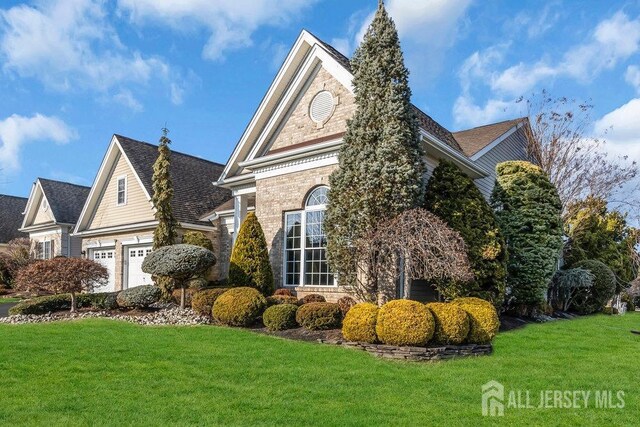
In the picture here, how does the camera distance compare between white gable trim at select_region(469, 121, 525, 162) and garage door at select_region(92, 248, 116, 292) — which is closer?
white gable trim at select_region(469, 121, 525, 162)

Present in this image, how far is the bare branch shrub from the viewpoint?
33.1ft

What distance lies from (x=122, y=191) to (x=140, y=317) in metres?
11.4

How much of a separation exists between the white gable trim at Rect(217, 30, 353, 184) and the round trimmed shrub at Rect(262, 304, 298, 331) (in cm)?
672

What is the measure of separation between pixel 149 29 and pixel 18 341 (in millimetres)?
8163

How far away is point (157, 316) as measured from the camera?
1370 centimetres

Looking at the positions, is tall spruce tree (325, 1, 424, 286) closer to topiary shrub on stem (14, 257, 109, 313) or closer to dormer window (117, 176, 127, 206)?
topiary shrub on stem (14, 257, 109, 313)

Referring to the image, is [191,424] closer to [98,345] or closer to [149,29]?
[98,345]

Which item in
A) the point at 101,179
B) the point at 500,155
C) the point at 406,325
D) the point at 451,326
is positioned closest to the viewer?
the point at 406,325

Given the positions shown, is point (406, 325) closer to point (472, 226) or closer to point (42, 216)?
point (472, 226)

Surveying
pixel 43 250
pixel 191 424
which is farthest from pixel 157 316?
pixel 43 250

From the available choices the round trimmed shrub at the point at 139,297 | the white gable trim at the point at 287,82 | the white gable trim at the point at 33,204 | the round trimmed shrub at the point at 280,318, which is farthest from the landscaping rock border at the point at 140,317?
the white gable trim at the point at 33,204

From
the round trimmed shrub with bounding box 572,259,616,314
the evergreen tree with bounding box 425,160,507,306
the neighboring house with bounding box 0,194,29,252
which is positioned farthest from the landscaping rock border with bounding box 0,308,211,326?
the neighboring house with bounding box 0,194,29,252

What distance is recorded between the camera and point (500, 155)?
19.8m

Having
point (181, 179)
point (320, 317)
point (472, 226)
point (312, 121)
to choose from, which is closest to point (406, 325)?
point (320, 317)
